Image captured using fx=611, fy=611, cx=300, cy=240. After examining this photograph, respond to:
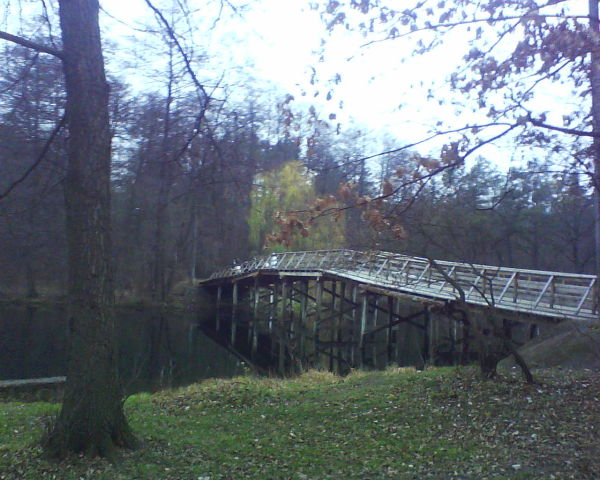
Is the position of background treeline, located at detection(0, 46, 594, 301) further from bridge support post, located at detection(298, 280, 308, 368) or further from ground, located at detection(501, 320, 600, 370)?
bridge support post, located at detection(298, 280, 308, 368)

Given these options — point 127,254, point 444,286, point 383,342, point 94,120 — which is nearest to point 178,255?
point 127,254

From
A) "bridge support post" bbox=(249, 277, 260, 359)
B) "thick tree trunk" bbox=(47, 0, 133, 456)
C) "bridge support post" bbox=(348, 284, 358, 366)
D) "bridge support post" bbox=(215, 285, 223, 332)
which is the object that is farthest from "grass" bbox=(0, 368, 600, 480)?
A: "bridge support post" bbox=(215, 285, 223, 332)

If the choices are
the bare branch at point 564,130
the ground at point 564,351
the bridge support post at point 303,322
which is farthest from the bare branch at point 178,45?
the bridge support post at point 303,322

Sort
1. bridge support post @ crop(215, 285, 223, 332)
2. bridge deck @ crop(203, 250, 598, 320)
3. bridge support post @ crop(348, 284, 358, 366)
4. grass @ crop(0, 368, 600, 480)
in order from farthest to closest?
1. bridge support post @ crop(215, 285, 223, 332)
2. bridge support post @ crop(348, 284, 358, 366)
3. bridge deck @ crop(203, 250, 598, 320)
4. grass @ crop(0, 368, 600, 480)

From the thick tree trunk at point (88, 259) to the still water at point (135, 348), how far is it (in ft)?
18.4

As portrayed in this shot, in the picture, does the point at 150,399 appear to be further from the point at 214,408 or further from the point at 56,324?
the point at 56,324

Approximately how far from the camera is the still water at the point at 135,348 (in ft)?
56.1

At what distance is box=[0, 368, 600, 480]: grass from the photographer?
5.52 metres

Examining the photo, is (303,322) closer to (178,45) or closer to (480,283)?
(480,283)

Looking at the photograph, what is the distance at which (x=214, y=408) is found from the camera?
29.5 feet

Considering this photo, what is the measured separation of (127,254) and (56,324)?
6244mm

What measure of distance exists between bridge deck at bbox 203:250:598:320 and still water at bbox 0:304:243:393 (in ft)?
18.3

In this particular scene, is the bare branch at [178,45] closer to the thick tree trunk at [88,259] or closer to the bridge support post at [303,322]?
the thick tree trunk at [88,259]

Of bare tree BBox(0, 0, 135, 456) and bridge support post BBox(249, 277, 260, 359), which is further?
bridge support post BBox(249, 277, 260, 359)
